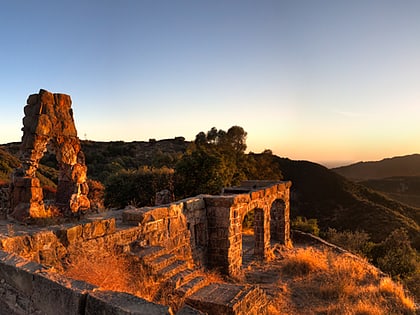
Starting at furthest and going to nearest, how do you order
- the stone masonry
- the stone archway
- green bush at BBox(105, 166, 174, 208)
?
1. green bush at BBox(105, 166, 174, 208)
2. the stone archway
3. the stone masonry

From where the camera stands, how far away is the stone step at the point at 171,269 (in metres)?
6.26

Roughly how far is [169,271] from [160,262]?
0.97ft

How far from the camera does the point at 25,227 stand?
7281 millimetres

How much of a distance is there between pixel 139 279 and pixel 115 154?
35755mm

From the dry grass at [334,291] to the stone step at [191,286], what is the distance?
4.59 feet

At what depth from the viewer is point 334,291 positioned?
8039 mm

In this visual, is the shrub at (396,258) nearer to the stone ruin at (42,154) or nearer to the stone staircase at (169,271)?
the stone staircase at (169,271)

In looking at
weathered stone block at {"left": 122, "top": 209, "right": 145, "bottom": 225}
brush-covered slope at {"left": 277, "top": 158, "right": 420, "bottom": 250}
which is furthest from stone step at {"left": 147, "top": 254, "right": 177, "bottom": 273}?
brush-covered slope at {"left": 277, "top": 158, "right": 420, "bottom": 250}

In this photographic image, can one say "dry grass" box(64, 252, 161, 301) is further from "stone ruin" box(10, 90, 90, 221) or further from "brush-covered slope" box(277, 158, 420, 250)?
"brush-covered slope" box(277, 158, 420, 250)

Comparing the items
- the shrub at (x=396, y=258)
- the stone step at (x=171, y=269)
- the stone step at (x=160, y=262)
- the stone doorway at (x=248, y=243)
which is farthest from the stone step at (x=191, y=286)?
the shrub at (x=396, y=258)

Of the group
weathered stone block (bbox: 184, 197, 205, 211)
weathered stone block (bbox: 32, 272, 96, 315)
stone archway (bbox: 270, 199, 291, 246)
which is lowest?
stone archway (bbox: 270, 199, 291, 246)

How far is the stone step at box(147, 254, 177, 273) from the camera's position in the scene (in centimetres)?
638

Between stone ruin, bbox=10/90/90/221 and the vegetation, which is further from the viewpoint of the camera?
the vegetation

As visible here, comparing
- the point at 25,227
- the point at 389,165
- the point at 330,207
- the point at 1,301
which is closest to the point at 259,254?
the point at 25,227
